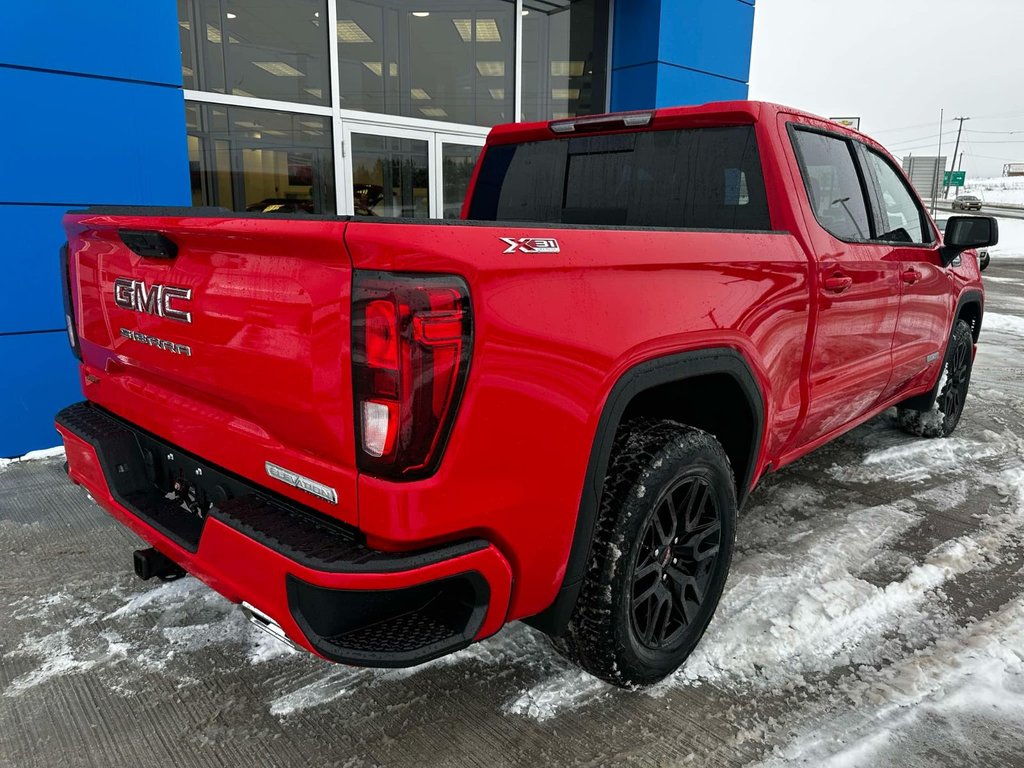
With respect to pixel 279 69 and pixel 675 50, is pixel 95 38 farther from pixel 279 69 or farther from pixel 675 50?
pixel 675 50

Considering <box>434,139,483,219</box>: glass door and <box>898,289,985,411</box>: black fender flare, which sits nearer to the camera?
<box>898,289,985,411</box>: black fender flare

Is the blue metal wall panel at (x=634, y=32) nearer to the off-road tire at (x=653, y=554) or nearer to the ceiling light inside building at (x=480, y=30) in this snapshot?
the ceiling light inside building at (x=480, y=30)

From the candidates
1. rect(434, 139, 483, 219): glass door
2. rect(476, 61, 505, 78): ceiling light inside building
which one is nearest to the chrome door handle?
rect(434, 139, 483, 219): glass door

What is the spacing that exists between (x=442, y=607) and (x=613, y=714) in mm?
824

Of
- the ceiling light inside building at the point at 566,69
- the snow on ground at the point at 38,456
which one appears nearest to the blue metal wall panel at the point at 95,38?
the snow on ground at the point at 38,456

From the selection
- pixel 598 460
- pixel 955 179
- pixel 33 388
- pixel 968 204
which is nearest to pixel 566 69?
pixel 33 388

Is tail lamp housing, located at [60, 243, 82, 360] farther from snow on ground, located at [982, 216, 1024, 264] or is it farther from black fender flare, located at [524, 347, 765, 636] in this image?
snow on ground, located at [982, 216, 1024, 264]

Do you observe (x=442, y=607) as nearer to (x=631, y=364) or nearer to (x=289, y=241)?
(x=631, y=364)

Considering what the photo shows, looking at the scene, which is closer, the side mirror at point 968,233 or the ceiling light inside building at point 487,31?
the side mirror at point 968,233

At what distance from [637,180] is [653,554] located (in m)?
1.70

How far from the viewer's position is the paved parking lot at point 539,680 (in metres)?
2.10

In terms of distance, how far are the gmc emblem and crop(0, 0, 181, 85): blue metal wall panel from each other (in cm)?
310

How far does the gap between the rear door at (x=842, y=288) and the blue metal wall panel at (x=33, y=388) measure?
4347 mm

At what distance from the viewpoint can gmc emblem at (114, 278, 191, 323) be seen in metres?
1.96
